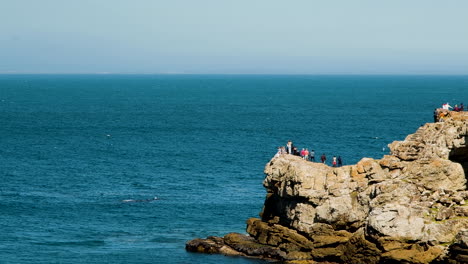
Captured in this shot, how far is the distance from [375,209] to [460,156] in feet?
31.8

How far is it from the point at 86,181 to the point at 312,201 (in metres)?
49.2

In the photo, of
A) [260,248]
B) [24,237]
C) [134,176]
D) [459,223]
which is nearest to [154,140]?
[134,176]

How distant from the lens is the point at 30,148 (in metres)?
136

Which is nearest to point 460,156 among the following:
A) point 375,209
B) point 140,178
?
point 375,209

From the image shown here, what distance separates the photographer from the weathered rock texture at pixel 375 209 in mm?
54750

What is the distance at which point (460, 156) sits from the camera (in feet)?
200

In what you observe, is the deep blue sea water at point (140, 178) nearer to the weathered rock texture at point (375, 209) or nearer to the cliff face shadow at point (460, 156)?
the weathered rock texture at point (375, 209)

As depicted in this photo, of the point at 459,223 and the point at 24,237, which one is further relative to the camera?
the point at 24,237

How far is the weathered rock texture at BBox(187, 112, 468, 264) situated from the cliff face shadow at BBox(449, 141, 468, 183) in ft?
0.26

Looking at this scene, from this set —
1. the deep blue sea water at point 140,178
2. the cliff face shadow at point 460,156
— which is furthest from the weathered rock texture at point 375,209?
the deep blue sea water at point 140,178

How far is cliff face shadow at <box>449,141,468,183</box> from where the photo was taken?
60.4 meters

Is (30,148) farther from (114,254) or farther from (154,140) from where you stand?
(114,254)

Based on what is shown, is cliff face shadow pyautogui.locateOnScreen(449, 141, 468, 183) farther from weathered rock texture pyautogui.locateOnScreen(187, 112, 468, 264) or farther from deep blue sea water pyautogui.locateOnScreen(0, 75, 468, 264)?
deep blue sea water pyautogui.locateOnScreen(0, 75, 468, 264)

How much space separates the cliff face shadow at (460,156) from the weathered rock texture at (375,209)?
79 mm
